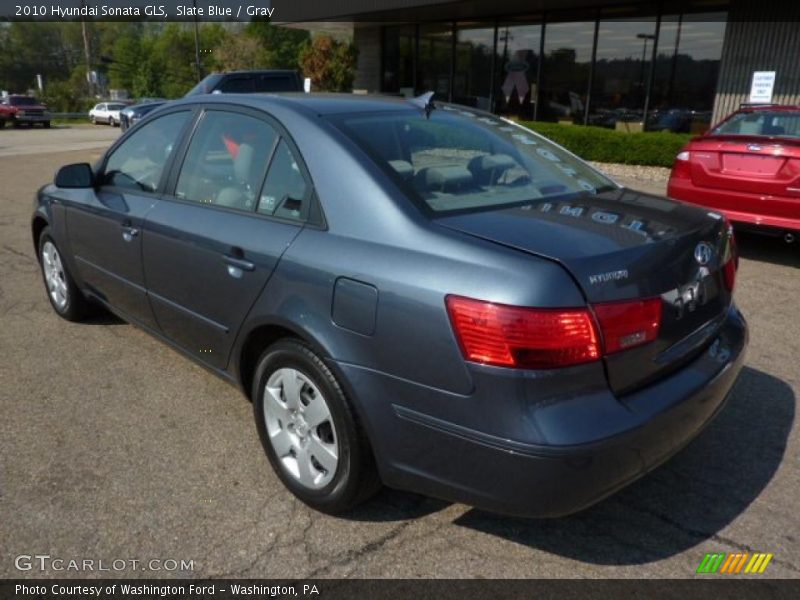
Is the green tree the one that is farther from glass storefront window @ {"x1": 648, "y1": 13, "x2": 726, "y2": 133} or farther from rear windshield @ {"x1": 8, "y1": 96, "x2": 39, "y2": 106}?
rear windshield @ {"x1": 8, "y1": 96, "x2": 39, "y2": 106}

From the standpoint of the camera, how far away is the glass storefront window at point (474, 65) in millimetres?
17828

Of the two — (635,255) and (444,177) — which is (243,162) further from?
(635,255)

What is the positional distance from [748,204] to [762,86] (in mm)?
7548

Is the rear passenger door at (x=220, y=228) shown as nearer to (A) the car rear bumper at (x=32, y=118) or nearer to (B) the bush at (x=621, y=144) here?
(B) the bush at (x=621, y=144)

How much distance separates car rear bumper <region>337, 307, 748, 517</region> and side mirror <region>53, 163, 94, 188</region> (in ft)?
8.29

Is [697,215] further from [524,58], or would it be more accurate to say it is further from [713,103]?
[524,58]

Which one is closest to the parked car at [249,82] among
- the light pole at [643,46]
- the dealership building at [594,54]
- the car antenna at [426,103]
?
the dealership building at [594,54]

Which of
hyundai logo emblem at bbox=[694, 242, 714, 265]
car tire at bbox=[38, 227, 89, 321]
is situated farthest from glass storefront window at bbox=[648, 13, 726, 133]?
car tire at bbox=[38, 227, 89, 321]

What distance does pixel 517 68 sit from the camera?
17.1 meters

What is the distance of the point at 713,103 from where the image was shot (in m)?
13.5

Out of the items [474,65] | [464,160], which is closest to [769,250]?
[464,160]

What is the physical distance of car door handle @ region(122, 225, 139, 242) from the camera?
3500 millimetres

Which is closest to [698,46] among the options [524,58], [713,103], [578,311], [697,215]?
[713,103]
